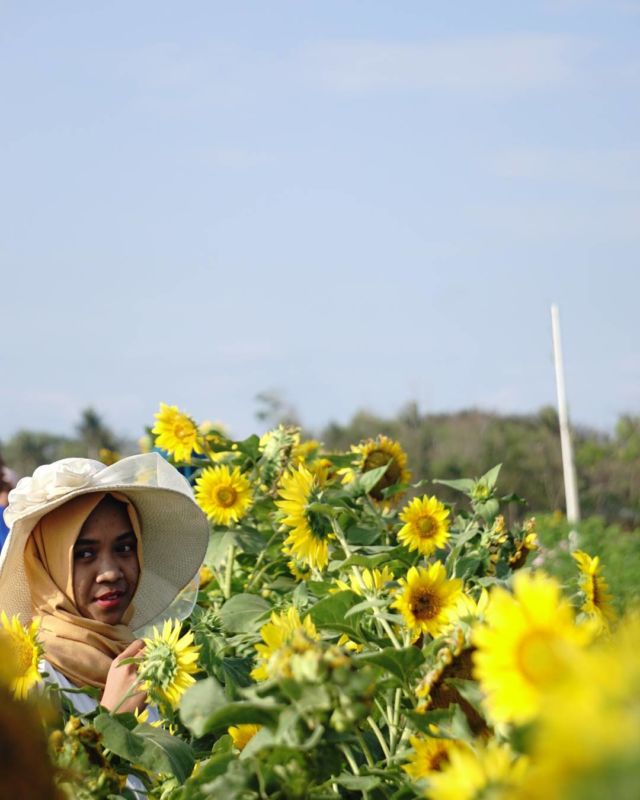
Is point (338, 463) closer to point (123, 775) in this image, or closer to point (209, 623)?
point (209, 623)

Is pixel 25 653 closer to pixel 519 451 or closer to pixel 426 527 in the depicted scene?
pixel 426 527

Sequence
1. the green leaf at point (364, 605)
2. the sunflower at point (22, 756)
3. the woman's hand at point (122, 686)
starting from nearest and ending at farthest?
1. the sunflower at point (22, 756)
2. the green leaf at point (364, 605)
3. the woman's hand at point (122, 686)

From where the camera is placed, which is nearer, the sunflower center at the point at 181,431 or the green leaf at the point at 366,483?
the green leaf at the point at 366,483

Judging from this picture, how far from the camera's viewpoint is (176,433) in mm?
3361

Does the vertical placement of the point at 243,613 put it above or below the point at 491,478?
below

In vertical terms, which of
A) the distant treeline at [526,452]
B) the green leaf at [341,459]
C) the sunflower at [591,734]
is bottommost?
the distant treeline at [526,452]

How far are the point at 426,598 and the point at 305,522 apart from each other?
0.69m

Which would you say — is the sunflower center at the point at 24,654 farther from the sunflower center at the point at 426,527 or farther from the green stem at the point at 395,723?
the sunflower center at the point at 426,527

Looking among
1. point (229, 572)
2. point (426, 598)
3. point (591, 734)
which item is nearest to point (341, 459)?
point (229, 572)

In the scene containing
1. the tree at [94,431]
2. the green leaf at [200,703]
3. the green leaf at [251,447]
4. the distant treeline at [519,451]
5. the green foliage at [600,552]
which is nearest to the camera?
the green leaf at [200,703]

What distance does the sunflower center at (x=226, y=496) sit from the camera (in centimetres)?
310

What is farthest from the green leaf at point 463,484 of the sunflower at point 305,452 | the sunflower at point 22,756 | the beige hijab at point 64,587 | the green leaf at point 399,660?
the sunflower at point 22,756

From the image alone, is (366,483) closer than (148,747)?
No

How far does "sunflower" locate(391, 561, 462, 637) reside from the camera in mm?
1716
